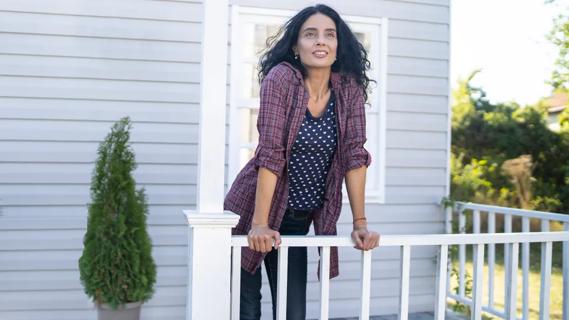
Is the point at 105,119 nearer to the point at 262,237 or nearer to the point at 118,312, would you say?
the point at 118,312

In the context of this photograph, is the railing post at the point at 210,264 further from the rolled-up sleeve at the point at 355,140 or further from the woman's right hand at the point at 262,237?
the rolled-up sleeve at the point at 355,140

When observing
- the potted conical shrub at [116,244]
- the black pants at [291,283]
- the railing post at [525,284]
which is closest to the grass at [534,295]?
the railing post at [525,284]

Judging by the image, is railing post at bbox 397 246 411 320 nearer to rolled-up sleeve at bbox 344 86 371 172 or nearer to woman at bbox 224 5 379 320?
woman at bbox 224 5 379 320

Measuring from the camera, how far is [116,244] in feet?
11.5

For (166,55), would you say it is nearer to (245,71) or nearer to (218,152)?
(245,71)

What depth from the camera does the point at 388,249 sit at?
472 centimetres

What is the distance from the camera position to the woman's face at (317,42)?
231 cm

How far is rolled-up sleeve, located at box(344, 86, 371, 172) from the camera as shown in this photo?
2320mm

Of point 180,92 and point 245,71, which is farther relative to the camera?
point 245,71

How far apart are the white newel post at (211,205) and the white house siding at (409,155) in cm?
234

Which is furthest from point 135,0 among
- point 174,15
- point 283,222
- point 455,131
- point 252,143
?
point 455,131

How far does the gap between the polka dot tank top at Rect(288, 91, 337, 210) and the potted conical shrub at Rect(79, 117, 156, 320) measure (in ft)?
5.06

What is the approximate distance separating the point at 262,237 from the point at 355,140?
52 centimetres

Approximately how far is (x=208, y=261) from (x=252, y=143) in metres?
2.30
